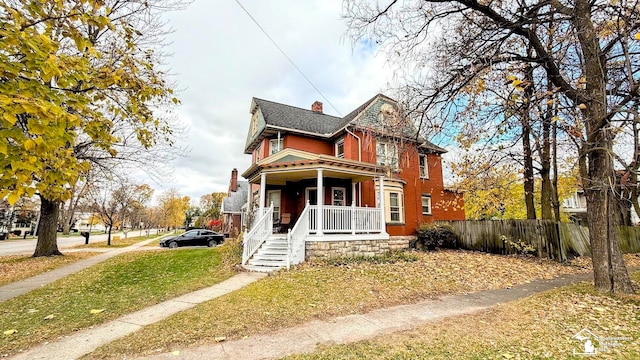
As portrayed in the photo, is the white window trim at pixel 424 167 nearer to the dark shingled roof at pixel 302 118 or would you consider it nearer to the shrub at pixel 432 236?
the dark shingled roof at pixel 302 118

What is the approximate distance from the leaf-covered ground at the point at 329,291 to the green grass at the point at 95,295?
5.00 feet

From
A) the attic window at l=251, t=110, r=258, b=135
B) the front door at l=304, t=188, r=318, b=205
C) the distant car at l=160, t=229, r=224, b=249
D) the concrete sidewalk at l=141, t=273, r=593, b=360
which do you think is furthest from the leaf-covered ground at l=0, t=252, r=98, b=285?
the attic window at l=251, t=110, r=258, b=135

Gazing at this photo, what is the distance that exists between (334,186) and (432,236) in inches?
217

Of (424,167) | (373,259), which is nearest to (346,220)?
(373,259)

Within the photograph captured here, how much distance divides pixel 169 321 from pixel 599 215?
29.4 feet

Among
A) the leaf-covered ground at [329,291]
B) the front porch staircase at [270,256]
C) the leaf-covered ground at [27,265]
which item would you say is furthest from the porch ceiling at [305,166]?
the leaf-covered ground at [27,265]

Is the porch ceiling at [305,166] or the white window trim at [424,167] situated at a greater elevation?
the white window trim at [424,167]

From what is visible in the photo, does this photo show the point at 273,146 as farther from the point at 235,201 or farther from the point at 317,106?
the point at 235,201

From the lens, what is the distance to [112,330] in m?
4.80

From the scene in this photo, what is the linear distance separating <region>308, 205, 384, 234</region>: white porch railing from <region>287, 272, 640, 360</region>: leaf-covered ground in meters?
6.44

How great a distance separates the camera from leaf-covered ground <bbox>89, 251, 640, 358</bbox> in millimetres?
4539

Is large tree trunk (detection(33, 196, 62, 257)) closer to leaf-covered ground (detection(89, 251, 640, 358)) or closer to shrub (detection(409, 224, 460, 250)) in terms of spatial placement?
leaf-covered ground (detection(89, 251, 640, 358))

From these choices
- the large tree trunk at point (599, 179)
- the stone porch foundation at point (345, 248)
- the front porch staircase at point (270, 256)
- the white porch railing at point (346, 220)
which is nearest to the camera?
the large tree trunk at point (599, 179)

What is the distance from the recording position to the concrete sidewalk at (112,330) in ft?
13.1
